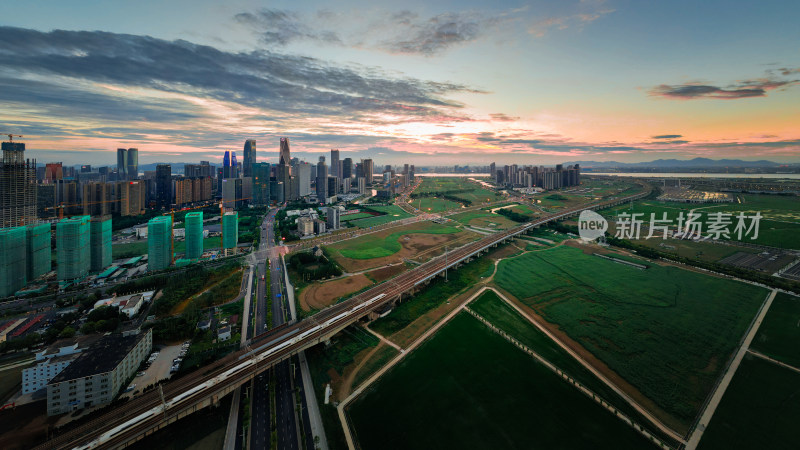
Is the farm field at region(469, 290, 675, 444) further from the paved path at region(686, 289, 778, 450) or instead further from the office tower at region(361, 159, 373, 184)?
the office tower at region(361, 159, 373, 184)

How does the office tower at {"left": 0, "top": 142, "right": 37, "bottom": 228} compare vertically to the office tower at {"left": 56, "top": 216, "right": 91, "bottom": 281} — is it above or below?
above

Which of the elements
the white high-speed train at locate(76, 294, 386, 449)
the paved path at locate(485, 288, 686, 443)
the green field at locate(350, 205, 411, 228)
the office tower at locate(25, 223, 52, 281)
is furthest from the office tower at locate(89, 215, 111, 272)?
the paved path at locate(485, 288, 686, 443)

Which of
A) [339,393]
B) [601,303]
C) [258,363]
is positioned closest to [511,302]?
[601,303]

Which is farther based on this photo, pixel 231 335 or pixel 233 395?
pixel 231 335

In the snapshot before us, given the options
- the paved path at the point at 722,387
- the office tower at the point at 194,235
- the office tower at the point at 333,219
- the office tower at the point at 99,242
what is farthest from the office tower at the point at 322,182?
the paved path at the point at 722,387

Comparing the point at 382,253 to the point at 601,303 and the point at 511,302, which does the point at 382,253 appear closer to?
the point at 511,302

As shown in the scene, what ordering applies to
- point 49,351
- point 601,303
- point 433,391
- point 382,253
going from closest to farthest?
1. point 433,391
2. point 49,351
3. point 601,303
4. point 382,253
